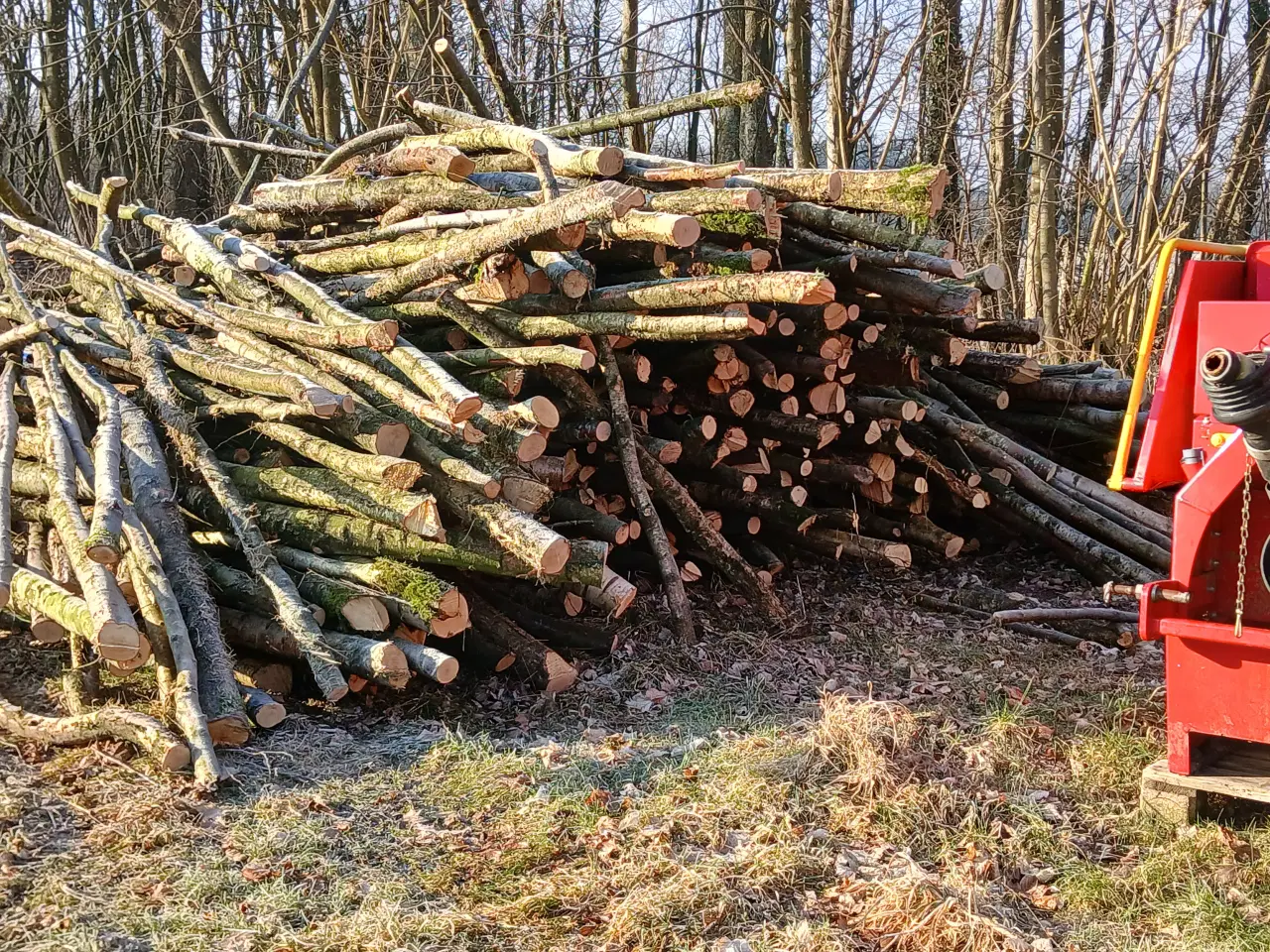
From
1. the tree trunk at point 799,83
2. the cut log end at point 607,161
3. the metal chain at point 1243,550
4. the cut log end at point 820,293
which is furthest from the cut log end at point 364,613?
the tree trunk at point 799,83

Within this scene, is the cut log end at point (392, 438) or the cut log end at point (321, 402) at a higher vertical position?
the cut log end at point (321, 402)

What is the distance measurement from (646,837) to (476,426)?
7.79 ft

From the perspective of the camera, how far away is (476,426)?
5.41 metres

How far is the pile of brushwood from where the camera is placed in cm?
500

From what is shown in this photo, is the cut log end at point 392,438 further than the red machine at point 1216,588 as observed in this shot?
Yes

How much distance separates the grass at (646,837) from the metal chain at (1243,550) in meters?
0.78

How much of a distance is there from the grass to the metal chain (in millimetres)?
782

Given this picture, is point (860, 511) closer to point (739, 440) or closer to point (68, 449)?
point (739, 440)

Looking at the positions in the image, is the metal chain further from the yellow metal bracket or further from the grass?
the grass

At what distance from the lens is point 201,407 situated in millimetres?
5977

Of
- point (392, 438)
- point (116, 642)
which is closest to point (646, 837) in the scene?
point (116, 642)

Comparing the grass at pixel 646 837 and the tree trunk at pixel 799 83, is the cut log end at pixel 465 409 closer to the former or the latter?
the grass at pixel 646 837

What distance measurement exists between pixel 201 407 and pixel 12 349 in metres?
1.80

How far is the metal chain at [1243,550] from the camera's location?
12.0 feet
